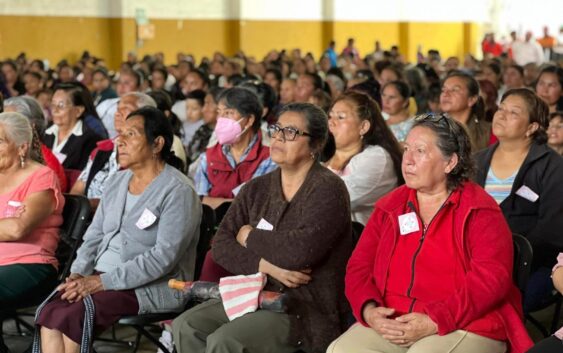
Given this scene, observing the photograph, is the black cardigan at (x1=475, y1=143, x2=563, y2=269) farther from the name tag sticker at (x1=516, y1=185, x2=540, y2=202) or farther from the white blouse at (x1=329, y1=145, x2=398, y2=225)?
the white blouse at (x1=329, y1=145, x2=398, y2=225)

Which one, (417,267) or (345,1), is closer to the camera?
(417,267)

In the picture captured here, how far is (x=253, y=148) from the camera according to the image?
519cm

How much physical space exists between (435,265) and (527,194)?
1203mm

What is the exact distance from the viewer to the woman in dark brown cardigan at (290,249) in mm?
3512

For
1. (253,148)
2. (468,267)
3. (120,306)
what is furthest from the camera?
(253,148)

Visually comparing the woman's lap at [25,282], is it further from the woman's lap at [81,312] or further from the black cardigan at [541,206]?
the black cardigan at [541,206]

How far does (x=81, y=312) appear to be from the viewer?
151 inches

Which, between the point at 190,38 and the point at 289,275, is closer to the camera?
the point at 289,275

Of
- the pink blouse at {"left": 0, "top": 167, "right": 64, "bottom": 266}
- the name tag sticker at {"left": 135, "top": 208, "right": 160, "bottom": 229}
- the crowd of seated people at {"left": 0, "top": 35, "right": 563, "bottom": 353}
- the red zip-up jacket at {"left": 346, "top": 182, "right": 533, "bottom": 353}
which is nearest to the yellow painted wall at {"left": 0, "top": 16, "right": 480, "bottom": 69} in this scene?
the crowd of seated people at {"left": 0, "top": 35, "right": 563, "bottom": 353}

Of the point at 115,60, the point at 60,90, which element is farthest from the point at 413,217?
the point at 115,60

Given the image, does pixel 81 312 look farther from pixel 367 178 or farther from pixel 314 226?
pixel 367 178

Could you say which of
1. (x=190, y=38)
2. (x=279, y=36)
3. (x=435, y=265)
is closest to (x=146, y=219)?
(x=435, y=265)

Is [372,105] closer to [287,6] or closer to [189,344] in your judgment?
[189,344]

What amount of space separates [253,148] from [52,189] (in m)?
1.26
